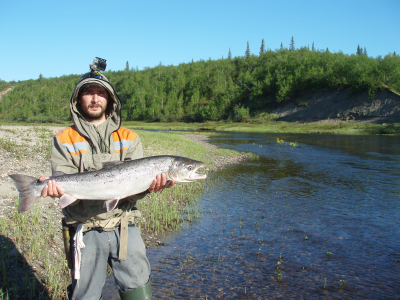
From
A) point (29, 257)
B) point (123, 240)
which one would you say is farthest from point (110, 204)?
point (29, 257)

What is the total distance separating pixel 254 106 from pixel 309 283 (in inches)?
3489

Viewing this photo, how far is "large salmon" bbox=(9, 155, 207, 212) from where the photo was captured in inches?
127

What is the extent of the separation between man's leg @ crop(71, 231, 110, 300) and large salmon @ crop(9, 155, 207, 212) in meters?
0.40

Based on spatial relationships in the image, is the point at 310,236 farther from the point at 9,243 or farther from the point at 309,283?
the point at 9,243

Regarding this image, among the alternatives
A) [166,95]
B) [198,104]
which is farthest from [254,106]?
[166,95]

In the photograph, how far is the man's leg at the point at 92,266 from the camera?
317 cm

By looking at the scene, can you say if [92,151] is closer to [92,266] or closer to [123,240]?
[123,240]

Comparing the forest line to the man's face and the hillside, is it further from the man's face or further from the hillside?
the man's face

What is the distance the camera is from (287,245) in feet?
26.3

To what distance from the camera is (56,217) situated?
764cm

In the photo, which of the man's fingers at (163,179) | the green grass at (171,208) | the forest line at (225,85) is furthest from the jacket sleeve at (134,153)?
the forest line at (225,85)

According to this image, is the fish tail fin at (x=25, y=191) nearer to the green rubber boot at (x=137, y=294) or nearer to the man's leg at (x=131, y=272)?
the man's leg at (x=131, y=272)

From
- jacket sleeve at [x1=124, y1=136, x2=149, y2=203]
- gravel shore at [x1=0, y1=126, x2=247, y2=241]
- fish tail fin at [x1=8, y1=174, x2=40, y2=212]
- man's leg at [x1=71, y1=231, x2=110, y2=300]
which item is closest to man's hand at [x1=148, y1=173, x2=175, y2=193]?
jacket sleeve at [x1=124, y1=136, x2=149, y2=203]

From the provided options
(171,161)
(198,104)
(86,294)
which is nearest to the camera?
(86,294)
